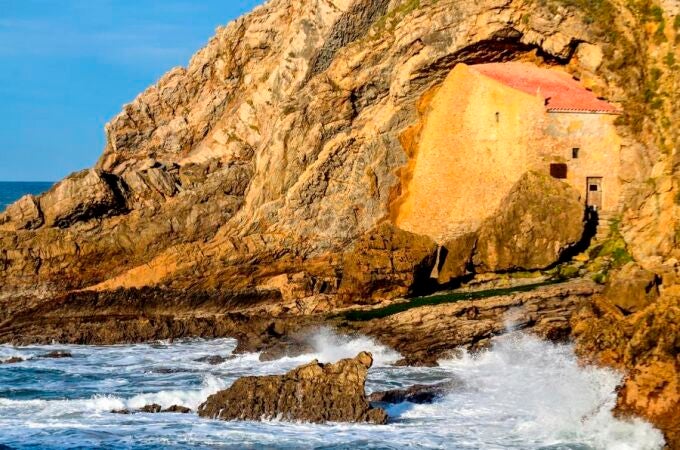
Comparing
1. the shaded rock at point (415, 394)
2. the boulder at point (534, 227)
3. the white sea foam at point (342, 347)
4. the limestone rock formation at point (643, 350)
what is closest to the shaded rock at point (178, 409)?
the shaded rock at point (415, 394)

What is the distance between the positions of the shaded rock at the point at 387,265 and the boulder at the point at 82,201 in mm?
10281

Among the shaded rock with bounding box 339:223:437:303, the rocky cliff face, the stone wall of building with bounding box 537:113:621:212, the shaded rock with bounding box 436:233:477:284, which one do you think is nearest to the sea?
the shaded rock with bounding box 339:223:437:303

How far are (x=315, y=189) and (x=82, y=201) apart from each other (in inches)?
338

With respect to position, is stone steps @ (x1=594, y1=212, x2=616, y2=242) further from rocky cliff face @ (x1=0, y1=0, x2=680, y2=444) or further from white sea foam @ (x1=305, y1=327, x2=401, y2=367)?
white sea foam @ (x1=305, y1=327, x2=401, y2=367)

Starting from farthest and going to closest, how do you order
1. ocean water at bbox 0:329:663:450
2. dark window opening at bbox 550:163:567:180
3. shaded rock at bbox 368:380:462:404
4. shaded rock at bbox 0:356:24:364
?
dark window opening at bbox 550:163:567:180
shaded rock at bbox 0:356:24:364
shaded rock at bbox 368:380:462:404
ocean water at bbox 0:329:663:450

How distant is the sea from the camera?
69.2 feet

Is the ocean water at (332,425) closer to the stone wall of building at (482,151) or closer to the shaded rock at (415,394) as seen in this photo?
the shaded rock at (415,394)

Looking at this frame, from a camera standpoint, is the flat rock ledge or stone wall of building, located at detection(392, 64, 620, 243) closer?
the flat rock ledge

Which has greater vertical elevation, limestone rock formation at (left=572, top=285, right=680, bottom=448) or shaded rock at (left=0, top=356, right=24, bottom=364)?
limestone rock formation at (left=572, top=285, right=680, bottom=448)

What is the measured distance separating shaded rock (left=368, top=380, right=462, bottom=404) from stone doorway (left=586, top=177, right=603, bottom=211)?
11.8m

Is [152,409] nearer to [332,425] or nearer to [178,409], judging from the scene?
[178,409]

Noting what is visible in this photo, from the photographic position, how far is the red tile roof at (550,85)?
35625mm

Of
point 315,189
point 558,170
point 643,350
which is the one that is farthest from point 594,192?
point 643,350

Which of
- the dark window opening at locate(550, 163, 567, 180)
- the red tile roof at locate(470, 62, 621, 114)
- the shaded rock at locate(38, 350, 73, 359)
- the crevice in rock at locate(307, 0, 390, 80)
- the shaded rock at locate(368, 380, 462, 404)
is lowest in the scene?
the shaded rock at locate(368, 380, 462, 404)
